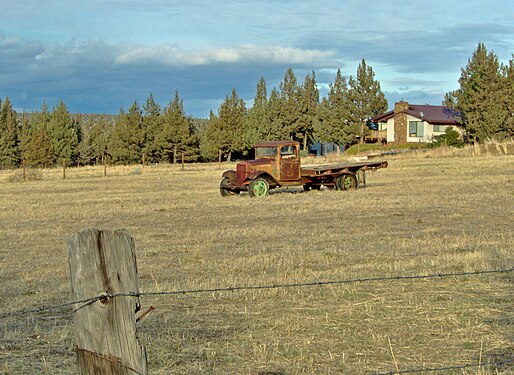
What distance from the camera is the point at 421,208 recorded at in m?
20.4

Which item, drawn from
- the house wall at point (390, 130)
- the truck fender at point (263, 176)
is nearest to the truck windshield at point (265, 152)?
the truck fender at point (263, 176)

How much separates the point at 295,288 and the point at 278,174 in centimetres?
1815

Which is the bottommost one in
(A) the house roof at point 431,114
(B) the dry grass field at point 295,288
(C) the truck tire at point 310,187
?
(B) the dry grass field at point 295,288

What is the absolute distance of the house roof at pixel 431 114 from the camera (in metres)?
76.4

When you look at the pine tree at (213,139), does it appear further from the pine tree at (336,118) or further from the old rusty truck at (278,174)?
the old rusty truck at (278,174)

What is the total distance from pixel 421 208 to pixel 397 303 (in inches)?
489

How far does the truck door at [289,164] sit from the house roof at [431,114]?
50.8 metres

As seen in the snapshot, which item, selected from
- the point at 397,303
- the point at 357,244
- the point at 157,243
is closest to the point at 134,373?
the point at 397,303

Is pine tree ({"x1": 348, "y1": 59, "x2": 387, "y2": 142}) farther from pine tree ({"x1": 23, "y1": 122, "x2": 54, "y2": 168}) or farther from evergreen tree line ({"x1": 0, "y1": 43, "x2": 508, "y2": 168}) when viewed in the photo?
pine tree ({"x1": 23, "y1": 122, "x2": 54, "y2": 168})

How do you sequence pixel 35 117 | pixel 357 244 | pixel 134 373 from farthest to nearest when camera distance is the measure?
pixel 35 117 < pixel 357 244 < pixel 134 373

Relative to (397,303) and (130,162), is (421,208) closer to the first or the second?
(397,303)

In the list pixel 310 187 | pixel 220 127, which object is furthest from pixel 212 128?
pixel 310 187

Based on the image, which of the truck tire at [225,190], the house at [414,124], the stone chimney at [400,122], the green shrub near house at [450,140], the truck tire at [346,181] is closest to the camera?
the truck tire at [225,190]

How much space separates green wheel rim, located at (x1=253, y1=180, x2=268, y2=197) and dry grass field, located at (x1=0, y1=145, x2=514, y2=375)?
12.3ft
